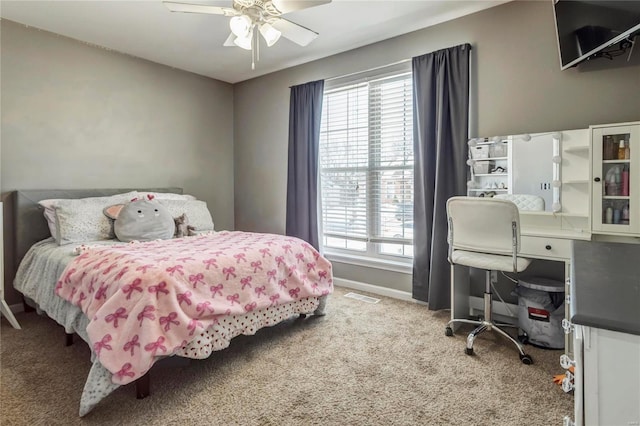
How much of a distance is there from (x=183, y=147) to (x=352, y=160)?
2058 mm

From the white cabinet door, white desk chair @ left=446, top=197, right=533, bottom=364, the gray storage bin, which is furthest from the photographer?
the gray storage bin

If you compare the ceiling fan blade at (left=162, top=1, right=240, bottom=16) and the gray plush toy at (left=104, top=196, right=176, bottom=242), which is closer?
the ceiling fan blade at (left=162, top=1, right=240, bottom=16)

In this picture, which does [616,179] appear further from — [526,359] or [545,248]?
[526,359]

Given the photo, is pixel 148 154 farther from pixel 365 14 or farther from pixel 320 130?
pixel 365 14

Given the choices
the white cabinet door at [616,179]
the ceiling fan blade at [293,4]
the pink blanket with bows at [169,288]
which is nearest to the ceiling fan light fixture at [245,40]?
the ceiling fan blade at [293,4]

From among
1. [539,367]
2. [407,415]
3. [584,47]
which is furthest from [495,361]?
[584,47]

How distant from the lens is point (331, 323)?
2.73 metres

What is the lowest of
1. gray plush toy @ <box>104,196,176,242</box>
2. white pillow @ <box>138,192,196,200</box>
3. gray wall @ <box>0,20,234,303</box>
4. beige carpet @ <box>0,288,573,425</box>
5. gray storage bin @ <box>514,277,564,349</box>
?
beige carpet @ <box>0,288,573,425</box>

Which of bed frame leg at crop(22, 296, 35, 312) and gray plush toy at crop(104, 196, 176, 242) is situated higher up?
gray plush toy at crop(104, 196, 176, 242)

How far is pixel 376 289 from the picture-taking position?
3.50 metres

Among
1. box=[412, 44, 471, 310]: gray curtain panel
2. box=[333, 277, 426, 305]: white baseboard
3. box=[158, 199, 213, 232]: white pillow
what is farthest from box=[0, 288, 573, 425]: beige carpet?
box=[158, 199, 213, 232]: white pillow

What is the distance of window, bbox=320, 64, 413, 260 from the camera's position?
331 cm

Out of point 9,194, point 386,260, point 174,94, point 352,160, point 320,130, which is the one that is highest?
point 174,94

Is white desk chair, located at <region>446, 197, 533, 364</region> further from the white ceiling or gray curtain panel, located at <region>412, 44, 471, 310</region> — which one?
the white ceiling
